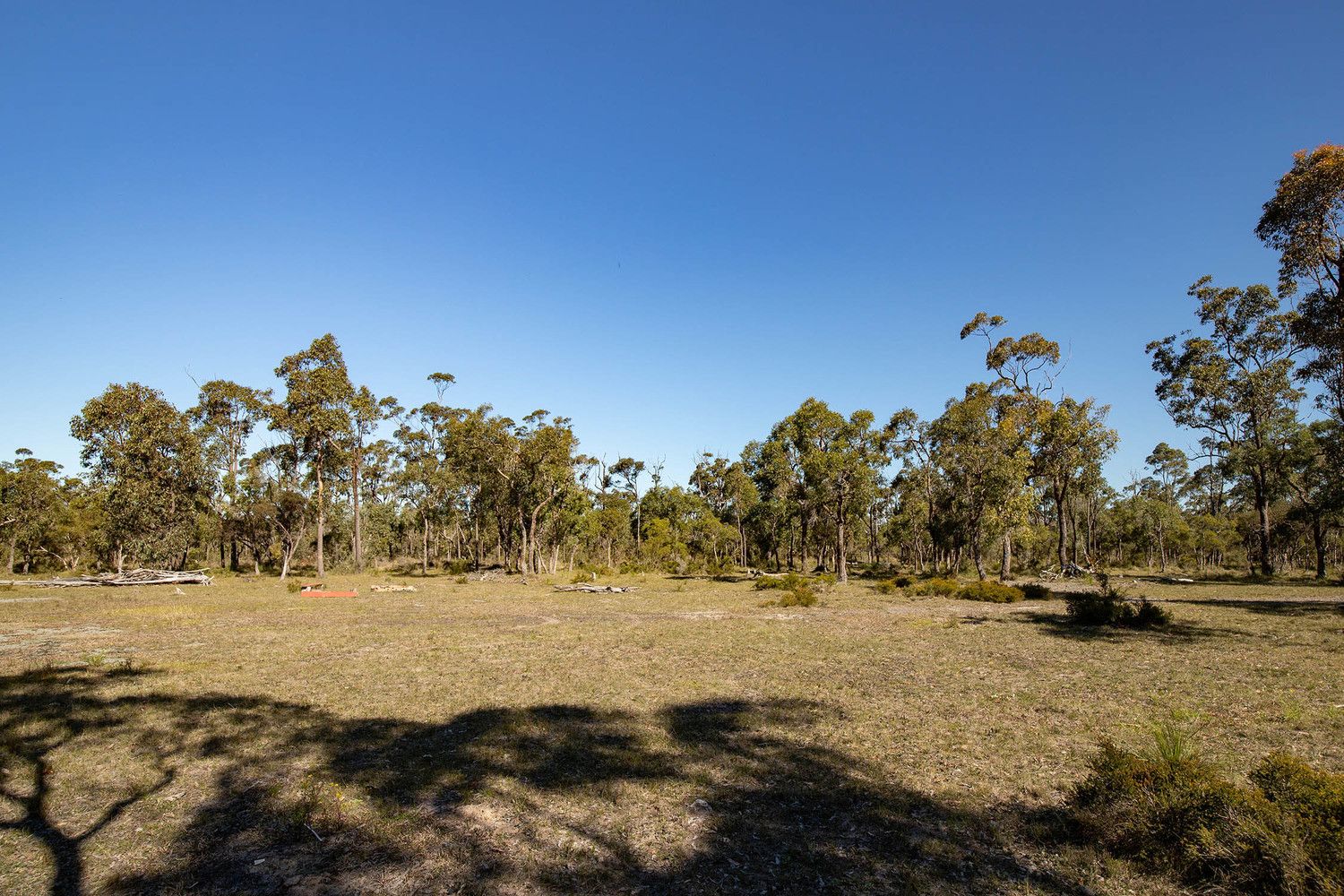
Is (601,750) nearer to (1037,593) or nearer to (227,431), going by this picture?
(1037,593)

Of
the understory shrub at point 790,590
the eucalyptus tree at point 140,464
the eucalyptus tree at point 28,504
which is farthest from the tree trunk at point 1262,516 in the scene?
the eucalyptus tree at point 28,504

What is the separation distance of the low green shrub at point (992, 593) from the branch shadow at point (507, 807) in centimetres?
2214

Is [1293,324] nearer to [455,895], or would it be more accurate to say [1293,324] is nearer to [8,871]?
[455,895]

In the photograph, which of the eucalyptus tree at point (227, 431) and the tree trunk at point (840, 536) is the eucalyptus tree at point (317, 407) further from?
the tree trunk at point (840, 536)

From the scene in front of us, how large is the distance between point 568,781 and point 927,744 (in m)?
5.06

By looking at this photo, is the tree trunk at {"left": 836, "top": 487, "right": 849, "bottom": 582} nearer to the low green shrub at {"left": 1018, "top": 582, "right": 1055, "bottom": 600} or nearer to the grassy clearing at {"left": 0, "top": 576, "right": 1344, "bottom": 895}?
the low green shrub at {"left": 1018, "top": 582, "right": 1055, "bottom": 600}

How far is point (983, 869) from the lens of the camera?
5207 mm

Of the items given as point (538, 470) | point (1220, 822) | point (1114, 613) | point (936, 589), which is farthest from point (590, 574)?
point (1220, 822)

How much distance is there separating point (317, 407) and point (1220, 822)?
51.1 m

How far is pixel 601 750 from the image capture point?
8.28 m

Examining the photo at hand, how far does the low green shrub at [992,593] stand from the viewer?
2771cm

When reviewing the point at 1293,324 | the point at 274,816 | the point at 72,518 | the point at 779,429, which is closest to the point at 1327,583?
the point at 1293,324

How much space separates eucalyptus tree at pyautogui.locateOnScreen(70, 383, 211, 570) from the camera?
39.8m

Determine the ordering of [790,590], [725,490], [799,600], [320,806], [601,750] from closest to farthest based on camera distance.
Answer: [320,806] → [601,750] → [799,600] → [790,590] → [725,490]
